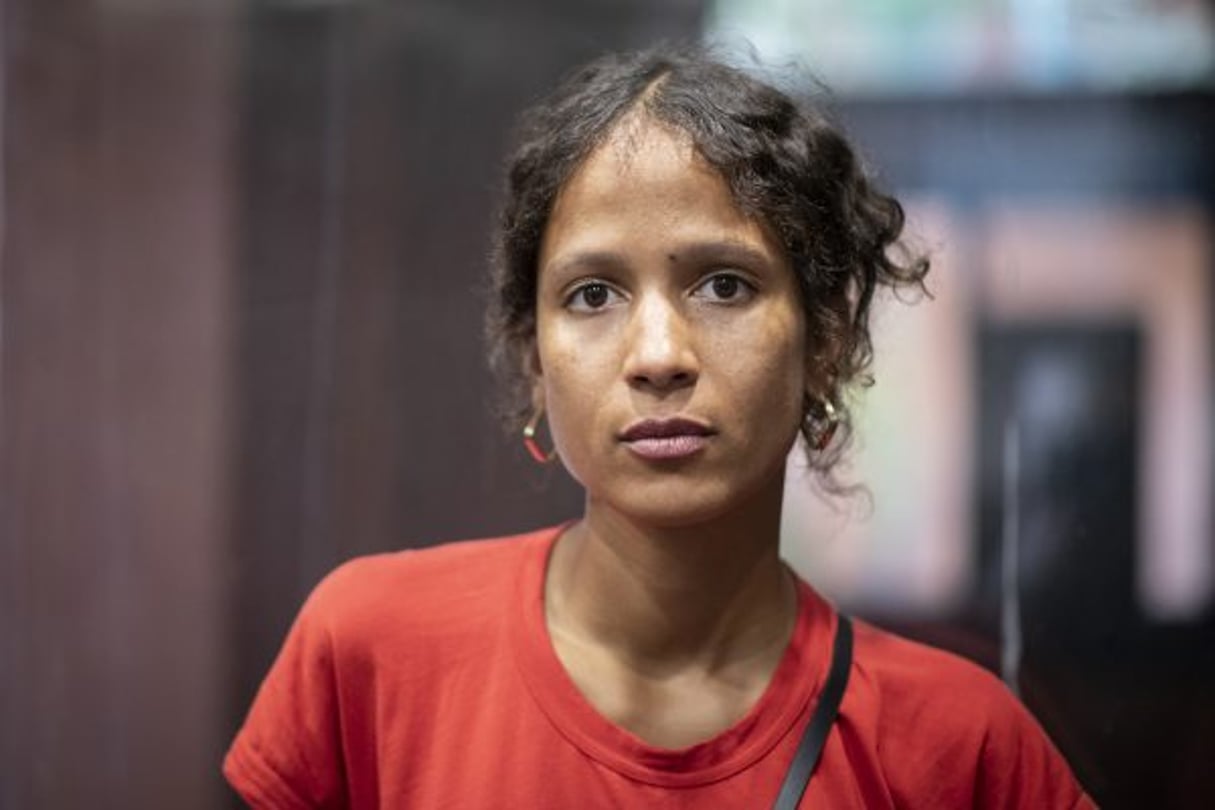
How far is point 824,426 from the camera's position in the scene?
1.43 meters

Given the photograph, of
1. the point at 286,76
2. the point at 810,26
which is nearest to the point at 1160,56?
the point at 810,26

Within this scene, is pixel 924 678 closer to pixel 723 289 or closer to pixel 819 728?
pixel 819 728

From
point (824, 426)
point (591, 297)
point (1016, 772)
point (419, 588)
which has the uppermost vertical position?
point (591, 297)

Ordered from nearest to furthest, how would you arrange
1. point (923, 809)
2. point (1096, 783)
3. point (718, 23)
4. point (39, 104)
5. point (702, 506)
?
point (702, 506), point (923, 809), point (1096, 783), point (718, 23), point (39, 104)

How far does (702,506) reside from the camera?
1.29 m

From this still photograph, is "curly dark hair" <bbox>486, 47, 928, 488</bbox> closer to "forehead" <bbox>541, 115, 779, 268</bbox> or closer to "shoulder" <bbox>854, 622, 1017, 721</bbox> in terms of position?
"forehead" <bbox>541, 115, 779, 268</bbox>

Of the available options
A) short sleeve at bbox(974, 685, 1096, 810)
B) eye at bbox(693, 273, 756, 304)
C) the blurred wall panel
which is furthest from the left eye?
the blurred wall panel

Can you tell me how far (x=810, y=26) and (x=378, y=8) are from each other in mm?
536

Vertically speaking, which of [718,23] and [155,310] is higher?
[718,23]

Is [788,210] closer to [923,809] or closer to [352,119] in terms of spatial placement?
[923,809]

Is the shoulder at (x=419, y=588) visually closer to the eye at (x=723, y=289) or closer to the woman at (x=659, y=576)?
the woman at (x=659, y=576)

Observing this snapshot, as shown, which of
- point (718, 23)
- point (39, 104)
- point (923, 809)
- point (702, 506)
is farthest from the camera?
point (39, 104)

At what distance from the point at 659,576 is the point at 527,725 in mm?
181

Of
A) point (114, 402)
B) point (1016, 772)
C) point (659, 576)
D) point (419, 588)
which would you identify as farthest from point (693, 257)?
point (114, 402)
